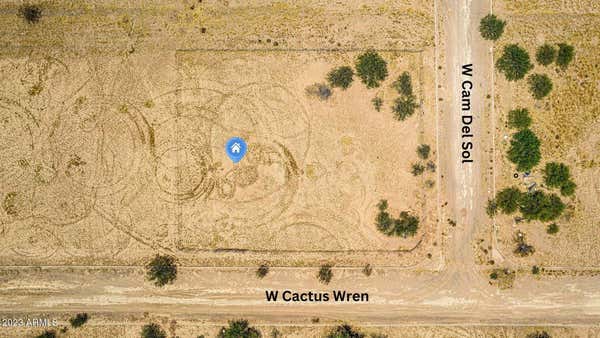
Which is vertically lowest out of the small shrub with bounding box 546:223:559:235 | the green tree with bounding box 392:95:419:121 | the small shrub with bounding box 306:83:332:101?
the small shrub with bounding box 546:223:559:235

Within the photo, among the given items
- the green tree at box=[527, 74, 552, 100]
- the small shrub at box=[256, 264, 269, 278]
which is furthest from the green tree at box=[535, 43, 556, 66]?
the small shrub at box=[256, 264, 269, 278]

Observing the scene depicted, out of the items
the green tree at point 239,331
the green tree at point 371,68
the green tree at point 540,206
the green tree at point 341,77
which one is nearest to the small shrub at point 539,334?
the green tree at point 540,206

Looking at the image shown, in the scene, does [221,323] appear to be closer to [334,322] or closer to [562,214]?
[334,322]

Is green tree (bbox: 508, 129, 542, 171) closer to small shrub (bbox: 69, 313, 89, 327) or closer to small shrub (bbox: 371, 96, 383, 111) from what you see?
small shrub (bbox: 371, 96, 383, 111)

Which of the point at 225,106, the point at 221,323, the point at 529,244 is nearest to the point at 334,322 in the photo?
the point at 221,323

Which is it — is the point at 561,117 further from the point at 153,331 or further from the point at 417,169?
the point at 153,331

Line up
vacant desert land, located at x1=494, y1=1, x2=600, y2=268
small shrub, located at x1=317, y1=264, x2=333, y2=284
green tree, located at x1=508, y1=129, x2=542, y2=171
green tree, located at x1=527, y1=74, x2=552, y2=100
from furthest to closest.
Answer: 1. vacant desert land, located at x1=494, y1=1, x2=600, y2=268
2. small shrub, located at x1=317, y1=264, x2=333, y2=284
3. green tree, located at x1=527, y1=74, x2=552, y2=100
4. green tree, located at x1=508, y1=129, x2=542, y2=171

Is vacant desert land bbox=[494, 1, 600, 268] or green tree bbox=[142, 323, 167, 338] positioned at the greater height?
vacant desert land bbox=[494, 1, 600, 268]
